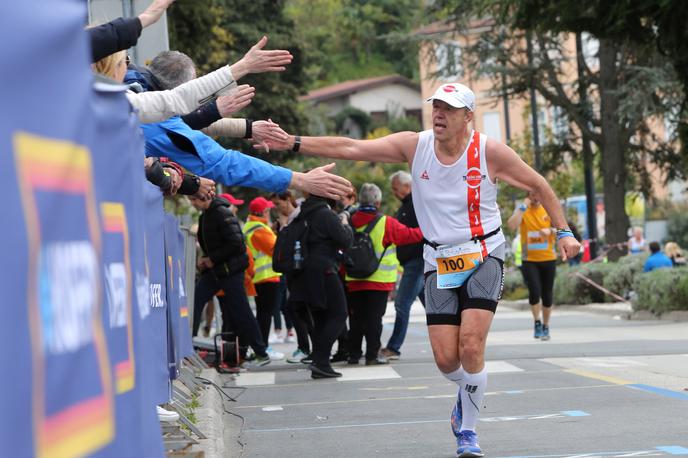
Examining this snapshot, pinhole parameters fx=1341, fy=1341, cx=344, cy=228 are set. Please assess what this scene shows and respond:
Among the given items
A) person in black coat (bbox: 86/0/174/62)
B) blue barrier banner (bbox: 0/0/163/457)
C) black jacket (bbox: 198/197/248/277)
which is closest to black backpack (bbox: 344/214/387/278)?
black jacket (bbox: 198/197/248/277)

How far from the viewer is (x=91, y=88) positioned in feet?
11.9

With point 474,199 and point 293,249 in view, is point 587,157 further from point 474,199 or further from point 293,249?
point 474,199

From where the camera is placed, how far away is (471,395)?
745cm

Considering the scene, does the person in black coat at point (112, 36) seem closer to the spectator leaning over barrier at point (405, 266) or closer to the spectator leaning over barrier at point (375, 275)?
the spectator leaning over barrier at point (375, 275)

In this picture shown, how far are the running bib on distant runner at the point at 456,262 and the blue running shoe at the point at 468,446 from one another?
856 millimetres

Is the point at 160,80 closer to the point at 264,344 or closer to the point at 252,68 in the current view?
the point at 252,68

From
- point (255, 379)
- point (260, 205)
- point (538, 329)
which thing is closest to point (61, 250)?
point (255, 379)

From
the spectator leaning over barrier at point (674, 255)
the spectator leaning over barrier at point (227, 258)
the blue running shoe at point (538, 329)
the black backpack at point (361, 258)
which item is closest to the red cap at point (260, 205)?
the spectator leaning over barrier at point (227, 258)

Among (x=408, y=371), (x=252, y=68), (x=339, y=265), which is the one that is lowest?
(x=408, y=371)

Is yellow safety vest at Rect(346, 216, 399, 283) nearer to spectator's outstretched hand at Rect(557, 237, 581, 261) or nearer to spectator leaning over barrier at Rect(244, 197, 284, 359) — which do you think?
spectator leaning over barrier at Rect(244, 197, 284, 359)

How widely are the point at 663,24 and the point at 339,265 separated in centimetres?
632

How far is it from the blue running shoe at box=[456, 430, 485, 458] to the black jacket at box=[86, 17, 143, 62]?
2.98 m

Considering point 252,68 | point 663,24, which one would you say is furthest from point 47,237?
point 663,24

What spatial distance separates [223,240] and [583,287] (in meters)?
15.4
